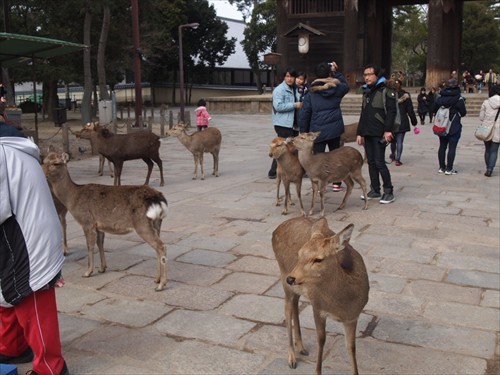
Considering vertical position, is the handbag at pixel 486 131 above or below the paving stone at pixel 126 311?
above

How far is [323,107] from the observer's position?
8203 mm

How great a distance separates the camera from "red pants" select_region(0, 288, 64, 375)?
3066 mm

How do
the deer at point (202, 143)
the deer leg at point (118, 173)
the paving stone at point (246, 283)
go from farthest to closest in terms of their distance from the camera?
the deer at point (202, 143)
the deer leg at point (118, 173)
the paving stone at point (246, 283)

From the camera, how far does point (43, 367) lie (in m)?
3.16

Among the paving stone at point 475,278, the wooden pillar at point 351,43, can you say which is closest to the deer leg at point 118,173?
the paving stone at point 475,278

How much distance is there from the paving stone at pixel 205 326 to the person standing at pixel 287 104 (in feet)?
18.1

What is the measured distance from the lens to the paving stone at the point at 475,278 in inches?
195

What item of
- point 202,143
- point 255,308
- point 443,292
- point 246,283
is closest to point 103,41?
point 202,143

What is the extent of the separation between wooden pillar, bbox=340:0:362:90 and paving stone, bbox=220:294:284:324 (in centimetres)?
2466

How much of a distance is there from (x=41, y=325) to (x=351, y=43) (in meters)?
26.4

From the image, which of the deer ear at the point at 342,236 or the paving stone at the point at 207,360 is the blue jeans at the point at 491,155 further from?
the deer ear at the point at 342,236

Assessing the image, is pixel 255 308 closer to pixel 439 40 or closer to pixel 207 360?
pixel 207 360

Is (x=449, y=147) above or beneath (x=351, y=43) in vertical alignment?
beneath

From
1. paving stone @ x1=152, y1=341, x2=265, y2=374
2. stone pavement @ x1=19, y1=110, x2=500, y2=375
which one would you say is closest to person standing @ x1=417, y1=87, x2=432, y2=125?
stone pavement @ x1=19, y1=110, x2=500, y2=375
